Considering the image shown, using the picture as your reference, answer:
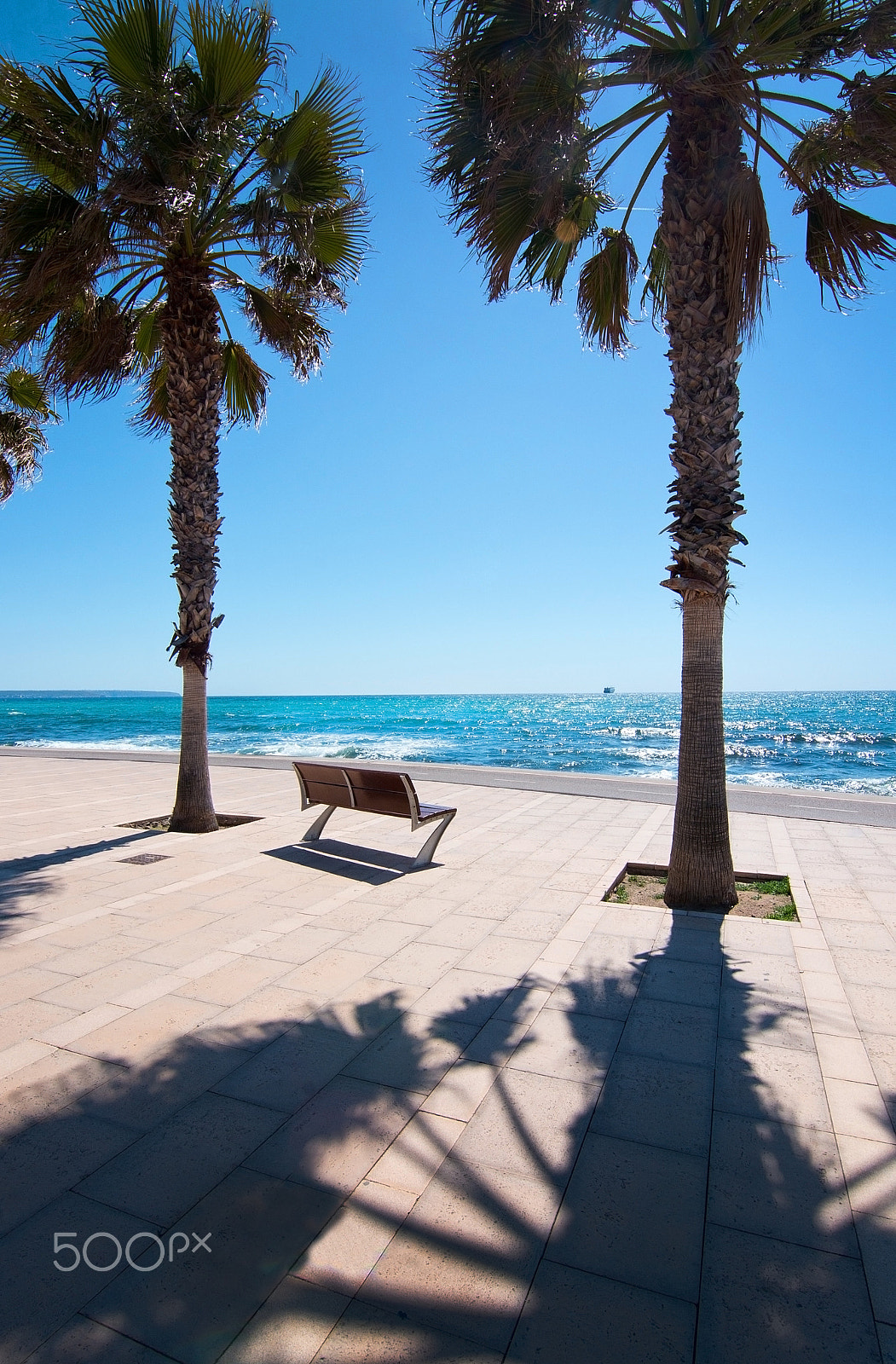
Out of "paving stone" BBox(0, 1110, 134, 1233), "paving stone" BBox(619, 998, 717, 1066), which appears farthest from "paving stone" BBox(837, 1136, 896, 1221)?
"paving stone" BBox(0, 1110, 134, 1233)

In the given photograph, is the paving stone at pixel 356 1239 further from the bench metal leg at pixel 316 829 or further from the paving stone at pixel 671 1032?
the bench metal leg at pixel 316 829

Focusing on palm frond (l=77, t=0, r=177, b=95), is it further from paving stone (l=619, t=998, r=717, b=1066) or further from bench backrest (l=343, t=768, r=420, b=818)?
paving stone (l=619, t=998, r=717, b=1066)

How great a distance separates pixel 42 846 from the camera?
7379 millimetres

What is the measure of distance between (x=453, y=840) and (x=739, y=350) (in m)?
5.14

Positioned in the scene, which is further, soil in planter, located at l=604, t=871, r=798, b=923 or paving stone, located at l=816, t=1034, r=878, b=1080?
soil in planter, located at l=604, t=871, r=798, b=923

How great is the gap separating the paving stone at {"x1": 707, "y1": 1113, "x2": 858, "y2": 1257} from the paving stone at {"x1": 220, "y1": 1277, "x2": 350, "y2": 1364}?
117 cm

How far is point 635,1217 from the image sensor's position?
224 cm

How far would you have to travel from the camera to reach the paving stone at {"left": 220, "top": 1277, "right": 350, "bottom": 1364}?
1.76m

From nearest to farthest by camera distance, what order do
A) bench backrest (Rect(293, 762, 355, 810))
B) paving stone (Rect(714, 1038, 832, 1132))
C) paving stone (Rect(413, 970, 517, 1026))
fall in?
paving stone (Rect(714, 1038, 832, 1132)) → paving stone (Rect(413, 970, 517, 1026)) → bench backrest (Rect(293, 762, 355, 810))

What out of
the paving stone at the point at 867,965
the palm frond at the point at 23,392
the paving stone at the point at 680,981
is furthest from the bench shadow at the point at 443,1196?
the palm frond at the point at 23,392

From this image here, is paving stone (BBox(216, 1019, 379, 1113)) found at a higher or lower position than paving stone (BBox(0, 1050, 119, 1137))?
higher

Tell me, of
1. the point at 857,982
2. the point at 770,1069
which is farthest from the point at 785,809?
the point at 770,1069

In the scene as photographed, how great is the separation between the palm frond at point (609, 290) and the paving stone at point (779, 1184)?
255 inches

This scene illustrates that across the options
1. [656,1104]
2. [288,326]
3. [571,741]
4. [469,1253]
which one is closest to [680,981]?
[656,1104]
